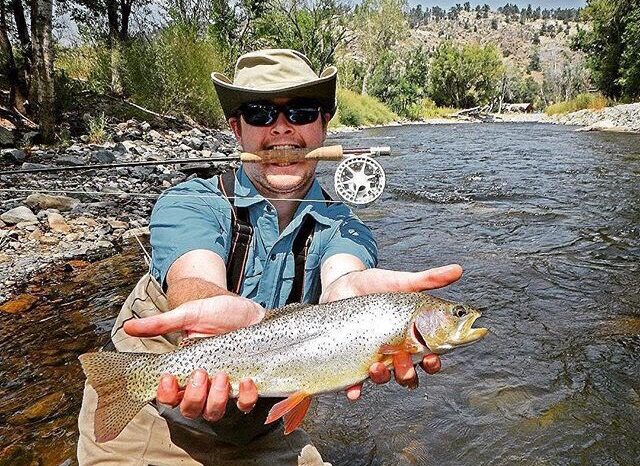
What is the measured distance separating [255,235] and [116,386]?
102cm

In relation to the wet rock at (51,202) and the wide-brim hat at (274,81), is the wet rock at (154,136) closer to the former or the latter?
the wet rock at (51,202)

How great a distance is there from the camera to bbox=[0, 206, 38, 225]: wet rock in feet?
26.2

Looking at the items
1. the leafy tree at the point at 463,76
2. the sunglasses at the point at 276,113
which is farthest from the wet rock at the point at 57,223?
the leafy tree at the point at 463,76

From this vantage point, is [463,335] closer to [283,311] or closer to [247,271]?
[283,311]

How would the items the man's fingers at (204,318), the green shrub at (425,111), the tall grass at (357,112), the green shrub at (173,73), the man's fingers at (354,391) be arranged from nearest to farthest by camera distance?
the man's fingers at (204,318) → the man's fingers at (354,391) → the green shrub at (173,73) → the tall grass at (357,112) → the green shrub at (425,111)

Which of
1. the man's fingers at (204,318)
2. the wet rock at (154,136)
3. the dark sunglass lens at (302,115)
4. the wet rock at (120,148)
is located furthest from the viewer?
the wet rock at (154,136)

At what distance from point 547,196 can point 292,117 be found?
1087 centimetres

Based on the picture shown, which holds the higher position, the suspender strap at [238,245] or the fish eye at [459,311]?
the suspender strap at [238,245]

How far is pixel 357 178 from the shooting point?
3.79 meters

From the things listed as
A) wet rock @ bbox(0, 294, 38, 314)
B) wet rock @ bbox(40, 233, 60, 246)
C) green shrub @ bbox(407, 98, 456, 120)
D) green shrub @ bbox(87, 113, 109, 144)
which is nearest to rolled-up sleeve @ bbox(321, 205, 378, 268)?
wet rock @ bbox(0, 294, 38, 314)

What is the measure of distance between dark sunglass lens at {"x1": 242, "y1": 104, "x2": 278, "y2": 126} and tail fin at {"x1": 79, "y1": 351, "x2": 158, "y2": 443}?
147cm

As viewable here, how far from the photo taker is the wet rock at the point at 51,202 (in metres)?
8.93

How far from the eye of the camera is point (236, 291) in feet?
9.20

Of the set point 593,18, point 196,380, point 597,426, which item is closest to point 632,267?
point 597,426
